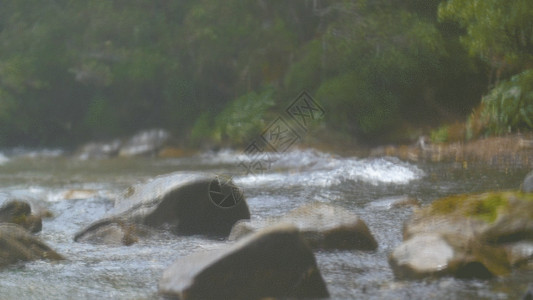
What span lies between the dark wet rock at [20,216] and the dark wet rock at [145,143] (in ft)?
48.9

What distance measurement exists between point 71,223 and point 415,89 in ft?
37.9

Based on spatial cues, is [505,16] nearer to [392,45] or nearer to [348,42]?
[392,45]

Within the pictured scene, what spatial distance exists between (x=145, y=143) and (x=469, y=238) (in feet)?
64.1

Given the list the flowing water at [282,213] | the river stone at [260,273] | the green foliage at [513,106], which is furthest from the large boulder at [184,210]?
the green foliage at [513,106]

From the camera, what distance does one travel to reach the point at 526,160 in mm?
9938

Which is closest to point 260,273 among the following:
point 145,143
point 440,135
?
point 440,135

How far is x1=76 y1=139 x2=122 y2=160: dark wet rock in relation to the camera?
23172mm

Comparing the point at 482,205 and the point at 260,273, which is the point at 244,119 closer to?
the point at 482,205

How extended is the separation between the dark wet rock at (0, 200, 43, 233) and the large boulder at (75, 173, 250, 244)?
0.90 meters

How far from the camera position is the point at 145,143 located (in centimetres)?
2291

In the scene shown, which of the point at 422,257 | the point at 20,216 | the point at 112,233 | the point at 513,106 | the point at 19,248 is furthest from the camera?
the point at 513,106

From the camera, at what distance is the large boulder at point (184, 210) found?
5922 millimetres

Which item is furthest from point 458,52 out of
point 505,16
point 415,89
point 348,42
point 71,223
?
point 71,223

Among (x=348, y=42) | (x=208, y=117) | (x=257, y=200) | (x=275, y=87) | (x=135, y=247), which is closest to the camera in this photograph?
(x=135, y=247)
